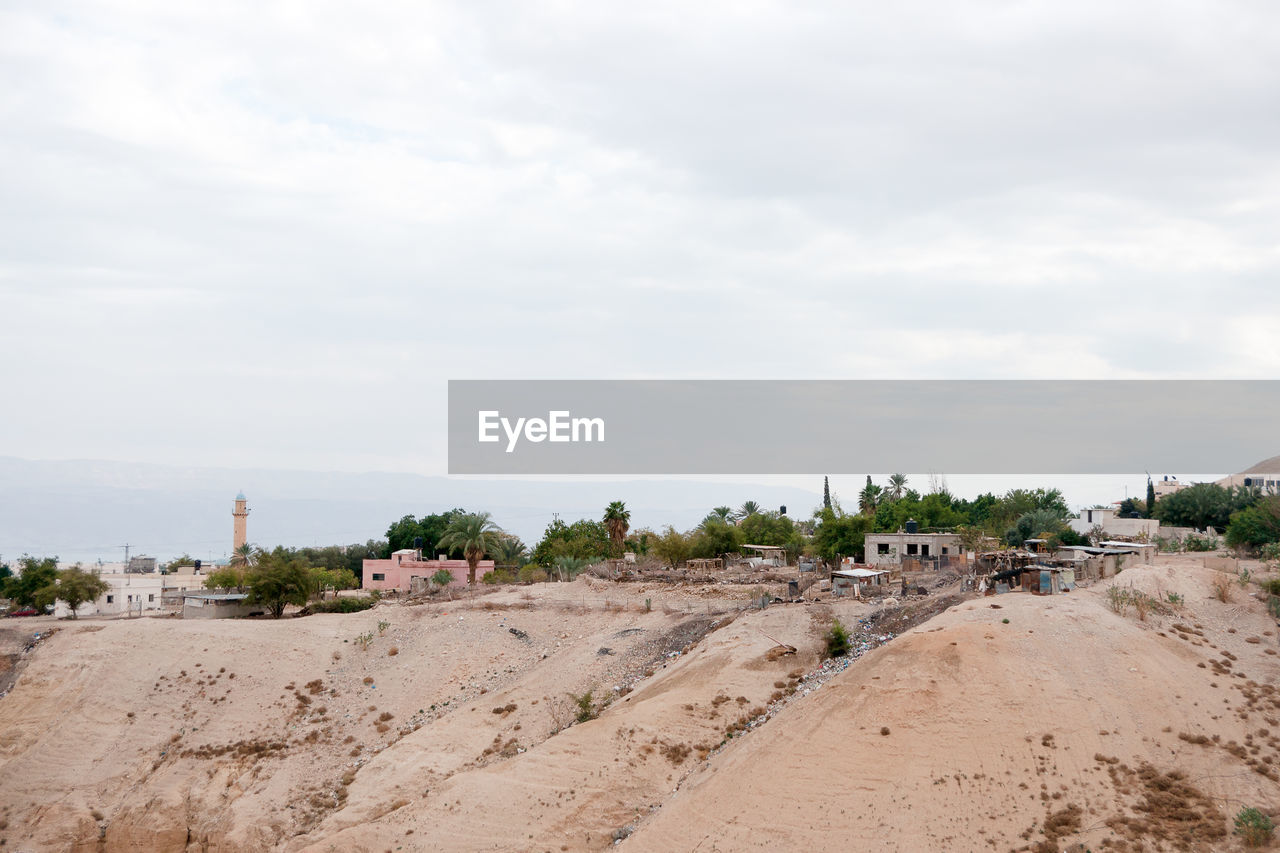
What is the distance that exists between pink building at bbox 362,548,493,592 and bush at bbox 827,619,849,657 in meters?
42.7

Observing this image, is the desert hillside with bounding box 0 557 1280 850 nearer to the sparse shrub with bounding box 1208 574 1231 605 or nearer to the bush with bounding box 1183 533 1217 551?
the sparse shrub with bounding box 1208 574 1231 605

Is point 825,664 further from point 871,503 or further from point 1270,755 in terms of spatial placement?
point 871,503

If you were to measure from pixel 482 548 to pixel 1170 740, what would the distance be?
46.1 m

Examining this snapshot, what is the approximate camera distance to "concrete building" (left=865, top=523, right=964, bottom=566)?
5512 cm

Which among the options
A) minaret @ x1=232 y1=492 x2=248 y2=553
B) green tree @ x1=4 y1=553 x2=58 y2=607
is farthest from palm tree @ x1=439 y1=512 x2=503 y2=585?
minaret @ x1=232 y1=492 x2=248 y2=553

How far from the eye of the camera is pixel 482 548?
6444 centimetres

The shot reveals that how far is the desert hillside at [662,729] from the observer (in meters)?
24.2

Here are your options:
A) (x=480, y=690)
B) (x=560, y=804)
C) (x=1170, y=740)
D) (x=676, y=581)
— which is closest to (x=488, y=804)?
(x=560, y=804)

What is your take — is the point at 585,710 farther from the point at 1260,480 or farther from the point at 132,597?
the point at 1260,480

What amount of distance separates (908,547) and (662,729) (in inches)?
1168

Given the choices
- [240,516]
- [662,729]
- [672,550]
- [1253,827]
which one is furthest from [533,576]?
[240,516]

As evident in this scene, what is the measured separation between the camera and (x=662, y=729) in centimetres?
3022

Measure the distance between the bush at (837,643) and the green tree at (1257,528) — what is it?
29.3 m

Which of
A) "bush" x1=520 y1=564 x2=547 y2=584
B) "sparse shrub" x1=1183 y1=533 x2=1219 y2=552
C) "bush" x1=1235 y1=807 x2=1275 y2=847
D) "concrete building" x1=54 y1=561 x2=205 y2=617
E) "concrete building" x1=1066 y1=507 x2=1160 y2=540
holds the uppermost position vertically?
"concrete building" x1=1066 y1=507 x2=1160 y2=540
